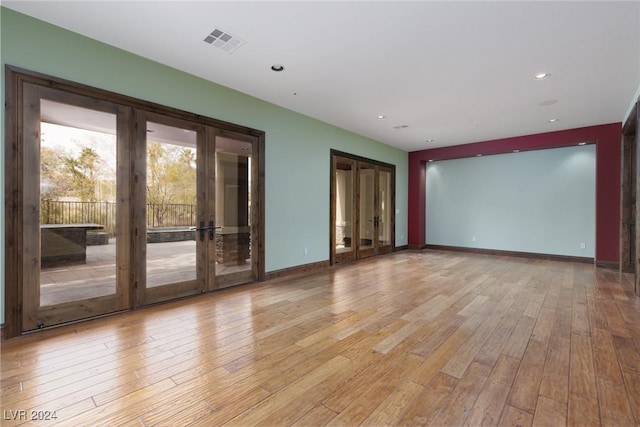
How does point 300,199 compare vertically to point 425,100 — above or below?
below

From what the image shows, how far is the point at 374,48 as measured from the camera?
10.9 feet

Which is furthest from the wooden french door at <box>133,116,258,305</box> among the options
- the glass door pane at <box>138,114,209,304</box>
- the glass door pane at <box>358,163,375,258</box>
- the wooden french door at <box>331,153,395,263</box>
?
the glass door pane at <box>358,163,375,258</box>

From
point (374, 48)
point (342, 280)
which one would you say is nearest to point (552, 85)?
point (374, 48)

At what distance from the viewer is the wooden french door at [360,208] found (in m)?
6.74

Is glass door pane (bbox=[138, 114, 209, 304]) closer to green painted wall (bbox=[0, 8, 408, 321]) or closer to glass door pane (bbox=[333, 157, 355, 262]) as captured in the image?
green painted wall (bbox=[0, 8, 408, 321])

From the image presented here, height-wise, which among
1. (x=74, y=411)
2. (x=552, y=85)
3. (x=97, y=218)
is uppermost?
(x=552, y=85)

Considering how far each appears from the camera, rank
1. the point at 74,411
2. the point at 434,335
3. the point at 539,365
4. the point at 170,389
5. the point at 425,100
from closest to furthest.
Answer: the point at 74,411
the point at 170,389
the point at 539,365
the point at 434,335
the point at 425,100

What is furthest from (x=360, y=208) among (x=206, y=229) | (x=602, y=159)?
(x=602, y=159)

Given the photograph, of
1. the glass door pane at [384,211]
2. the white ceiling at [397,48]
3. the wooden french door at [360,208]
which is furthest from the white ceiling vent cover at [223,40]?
the glass door pane at [384,211]

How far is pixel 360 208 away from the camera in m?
7.34

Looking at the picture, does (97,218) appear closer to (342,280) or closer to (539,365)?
(342,280)

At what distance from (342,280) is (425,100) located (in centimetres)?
333

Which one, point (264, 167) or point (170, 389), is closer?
point (170, 389)

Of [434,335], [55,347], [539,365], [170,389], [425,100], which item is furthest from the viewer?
[425,100]
